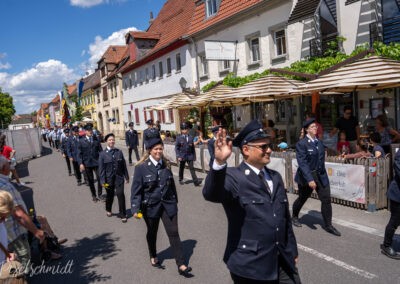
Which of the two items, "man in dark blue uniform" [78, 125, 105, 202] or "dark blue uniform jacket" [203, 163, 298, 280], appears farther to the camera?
"man in dark blue uniform" [78, 125, 105, 202]

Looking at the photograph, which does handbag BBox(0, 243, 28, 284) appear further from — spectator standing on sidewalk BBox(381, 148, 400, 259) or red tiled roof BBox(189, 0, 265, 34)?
red tiled roof BBox(189, 0, 265, 34)

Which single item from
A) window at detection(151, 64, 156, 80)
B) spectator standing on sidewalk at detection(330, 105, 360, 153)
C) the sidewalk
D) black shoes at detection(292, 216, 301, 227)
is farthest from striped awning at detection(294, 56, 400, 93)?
window at detection(151, 64, 156, 80)

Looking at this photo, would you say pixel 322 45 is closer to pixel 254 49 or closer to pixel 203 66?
pixel 254 49

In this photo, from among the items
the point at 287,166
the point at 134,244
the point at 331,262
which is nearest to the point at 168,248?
the point at 134,244

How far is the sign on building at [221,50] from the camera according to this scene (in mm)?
18125

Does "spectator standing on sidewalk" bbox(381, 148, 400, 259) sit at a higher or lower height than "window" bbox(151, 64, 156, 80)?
lower

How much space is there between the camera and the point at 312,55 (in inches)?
585

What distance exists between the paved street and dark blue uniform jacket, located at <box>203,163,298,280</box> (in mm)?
1989

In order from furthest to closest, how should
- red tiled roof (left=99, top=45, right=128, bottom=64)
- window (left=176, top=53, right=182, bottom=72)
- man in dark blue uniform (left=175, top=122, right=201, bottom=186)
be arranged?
red tiled roof (left=99, top=45, right=128, bottom=64) → window (left=176, top=53, right=182, bottom=72) → man in dark blue uniform (left=175, top=122, right=201, bottom=186)

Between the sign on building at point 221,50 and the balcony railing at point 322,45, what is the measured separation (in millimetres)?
5161

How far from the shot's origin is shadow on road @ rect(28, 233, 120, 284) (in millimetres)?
5066

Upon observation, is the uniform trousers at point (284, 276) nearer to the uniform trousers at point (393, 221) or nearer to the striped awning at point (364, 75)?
the uniform trousers at point (393, 221)

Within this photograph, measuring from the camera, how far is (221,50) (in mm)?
18781

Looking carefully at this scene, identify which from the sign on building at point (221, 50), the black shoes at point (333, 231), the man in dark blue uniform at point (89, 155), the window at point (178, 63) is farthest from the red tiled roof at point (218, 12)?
the black shoes at point (333, 231)
